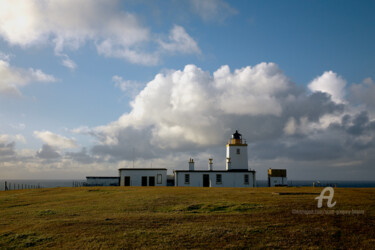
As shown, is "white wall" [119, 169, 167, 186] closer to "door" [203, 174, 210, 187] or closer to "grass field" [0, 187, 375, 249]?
"door" [203, 174, 210, 187]

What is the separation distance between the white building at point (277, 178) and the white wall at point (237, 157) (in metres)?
5.62

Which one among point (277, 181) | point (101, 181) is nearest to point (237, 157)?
point (277, 181)

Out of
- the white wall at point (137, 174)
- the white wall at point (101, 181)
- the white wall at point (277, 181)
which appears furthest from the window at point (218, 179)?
the white wall at point (101, 181)

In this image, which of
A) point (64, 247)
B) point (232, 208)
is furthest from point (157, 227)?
point (232, 208)

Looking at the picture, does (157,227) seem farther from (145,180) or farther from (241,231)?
(145,180)

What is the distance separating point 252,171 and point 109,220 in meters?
33.6

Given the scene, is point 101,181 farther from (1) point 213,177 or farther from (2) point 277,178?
(2) point 277,178

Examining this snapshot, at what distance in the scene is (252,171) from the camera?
47.8 metres

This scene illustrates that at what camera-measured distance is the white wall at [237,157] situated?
49.5m

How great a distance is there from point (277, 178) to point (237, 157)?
8204 millimetres

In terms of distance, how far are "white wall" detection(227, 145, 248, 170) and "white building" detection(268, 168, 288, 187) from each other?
5.62 meters

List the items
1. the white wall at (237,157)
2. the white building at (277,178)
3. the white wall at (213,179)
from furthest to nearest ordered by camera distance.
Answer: the white building at (277,178) < the white wall at (237,157) < the white wall at (213,179)

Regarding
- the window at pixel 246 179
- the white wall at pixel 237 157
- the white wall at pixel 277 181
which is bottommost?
the white wall at pixel 277 181

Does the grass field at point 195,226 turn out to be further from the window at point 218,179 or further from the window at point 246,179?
the window at point 246,179
